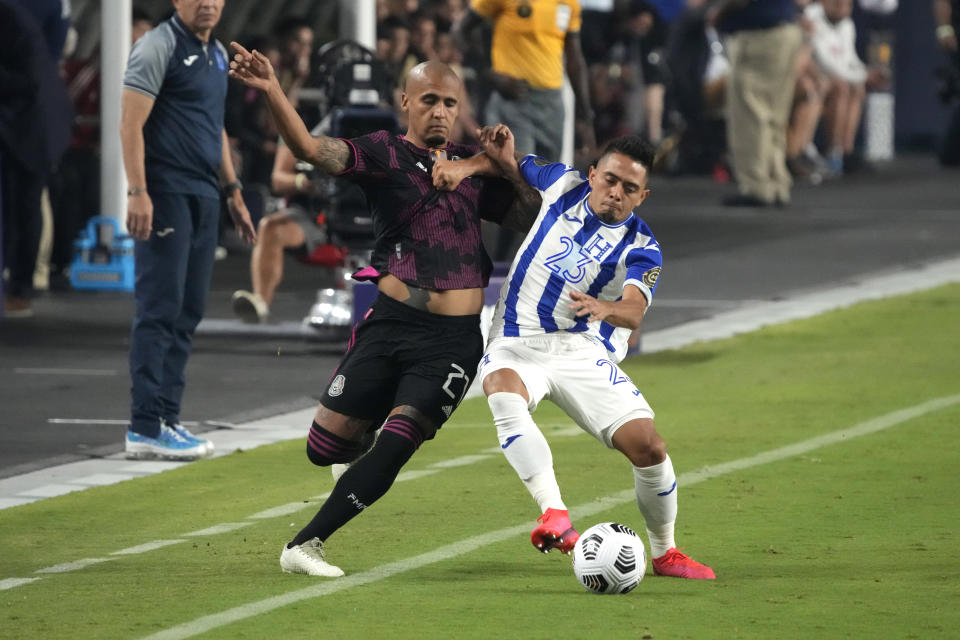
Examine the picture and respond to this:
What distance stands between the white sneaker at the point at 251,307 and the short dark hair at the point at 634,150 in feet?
23.5

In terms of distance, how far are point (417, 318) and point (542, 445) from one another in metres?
0.65

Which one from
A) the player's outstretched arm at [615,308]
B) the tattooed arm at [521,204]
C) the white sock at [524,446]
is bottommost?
the white sock at [524,446]

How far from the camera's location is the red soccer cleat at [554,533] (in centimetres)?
681

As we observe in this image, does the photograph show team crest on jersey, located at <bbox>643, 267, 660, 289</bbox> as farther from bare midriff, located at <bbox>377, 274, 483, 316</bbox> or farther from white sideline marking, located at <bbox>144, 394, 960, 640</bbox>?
white sideline marking, located at <bbox>144, 394, 960, 640</bbox>

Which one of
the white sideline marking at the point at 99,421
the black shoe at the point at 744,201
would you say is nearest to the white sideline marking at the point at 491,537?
A: the white sideline marking at the point at 99,421

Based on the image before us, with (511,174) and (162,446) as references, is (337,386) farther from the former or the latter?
(162,446)

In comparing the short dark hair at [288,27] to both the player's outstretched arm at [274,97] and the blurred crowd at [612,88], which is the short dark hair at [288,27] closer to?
the blurred crowd at [612,88]

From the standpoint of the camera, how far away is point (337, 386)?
7.34m

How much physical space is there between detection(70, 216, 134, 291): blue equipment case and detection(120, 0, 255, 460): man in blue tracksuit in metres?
7.44

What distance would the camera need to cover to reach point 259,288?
14.3m

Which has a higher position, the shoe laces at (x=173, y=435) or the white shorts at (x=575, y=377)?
the white shorts at (x=575, y=377)

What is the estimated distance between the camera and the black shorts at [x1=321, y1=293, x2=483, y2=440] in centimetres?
723

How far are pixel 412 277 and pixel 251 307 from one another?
699 cm

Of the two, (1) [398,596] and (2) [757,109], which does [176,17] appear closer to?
(1) [398,596]
